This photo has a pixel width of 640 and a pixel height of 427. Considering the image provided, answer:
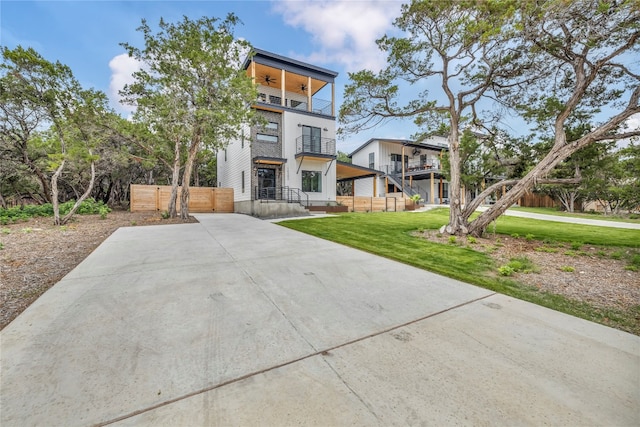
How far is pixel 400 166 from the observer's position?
2442 cm

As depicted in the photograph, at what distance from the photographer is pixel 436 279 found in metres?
3.64

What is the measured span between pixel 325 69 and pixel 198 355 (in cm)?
1769

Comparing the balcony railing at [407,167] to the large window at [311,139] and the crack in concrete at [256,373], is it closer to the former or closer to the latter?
the large window at [311,139]

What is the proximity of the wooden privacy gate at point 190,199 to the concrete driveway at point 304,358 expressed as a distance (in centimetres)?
1476

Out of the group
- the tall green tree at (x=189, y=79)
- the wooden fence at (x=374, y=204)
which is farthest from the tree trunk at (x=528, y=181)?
the wooden fence at (x=374, y=204)

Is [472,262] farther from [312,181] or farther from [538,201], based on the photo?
[538,201]

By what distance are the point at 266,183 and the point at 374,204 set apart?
7.90 meters

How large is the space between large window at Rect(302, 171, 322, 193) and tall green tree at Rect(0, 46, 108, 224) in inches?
392

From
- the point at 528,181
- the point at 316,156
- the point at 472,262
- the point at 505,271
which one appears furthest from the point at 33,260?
the point at 316,156

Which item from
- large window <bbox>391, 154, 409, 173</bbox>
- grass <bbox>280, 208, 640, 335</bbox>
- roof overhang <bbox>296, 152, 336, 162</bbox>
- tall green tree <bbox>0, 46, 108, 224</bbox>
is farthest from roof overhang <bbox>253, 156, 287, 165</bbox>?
large window <bbox>391, 154, 409, 173</bbox>

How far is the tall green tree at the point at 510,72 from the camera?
503 centimetres

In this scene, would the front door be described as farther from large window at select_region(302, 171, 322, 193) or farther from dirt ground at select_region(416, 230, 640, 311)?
dirt ground at select_region(416, 230, 640, 311)

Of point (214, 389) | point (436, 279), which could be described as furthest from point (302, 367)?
point (436, 279)

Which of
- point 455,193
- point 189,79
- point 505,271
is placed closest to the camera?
point 505,271
